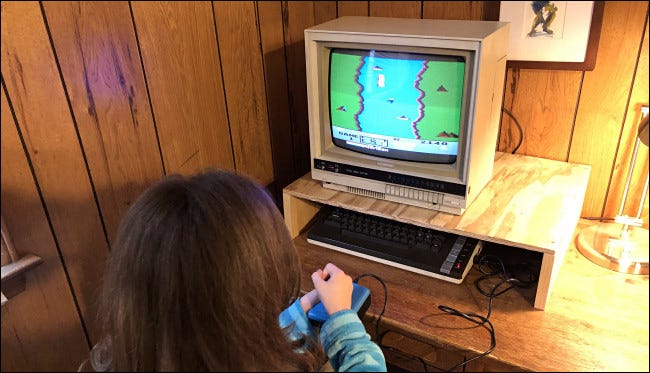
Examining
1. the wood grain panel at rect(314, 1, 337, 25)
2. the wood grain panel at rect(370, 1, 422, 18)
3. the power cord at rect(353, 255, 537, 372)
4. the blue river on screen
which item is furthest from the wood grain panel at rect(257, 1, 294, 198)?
the power cord at rect(353, 255, 537, 372)

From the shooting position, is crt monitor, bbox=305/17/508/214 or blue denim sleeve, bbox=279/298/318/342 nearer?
blue denim sleeve, bbox=279/298/318/342

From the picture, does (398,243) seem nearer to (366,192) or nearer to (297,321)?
(366,192)

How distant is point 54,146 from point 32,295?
0.96 feet

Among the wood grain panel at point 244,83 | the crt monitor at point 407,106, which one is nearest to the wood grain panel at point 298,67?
the wood grain panel at point 244,83

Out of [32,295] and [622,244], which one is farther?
[622,244]

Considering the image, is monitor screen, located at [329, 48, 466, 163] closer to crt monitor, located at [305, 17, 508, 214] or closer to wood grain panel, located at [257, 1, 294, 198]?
crt monitor, located at [305, 17, 508, 214]

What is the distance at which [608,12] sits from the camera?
1.14m

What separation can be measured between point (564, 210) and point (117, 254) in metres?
0.94

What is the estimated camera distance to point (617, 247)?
1107 millimetres

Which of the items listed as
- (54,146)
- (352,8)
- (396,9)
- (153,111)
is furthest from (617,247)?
(54,146)

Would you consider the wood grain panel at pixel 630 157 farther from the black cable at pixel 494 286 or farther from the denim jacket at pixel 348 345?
the denim jacket at pixel 348 345

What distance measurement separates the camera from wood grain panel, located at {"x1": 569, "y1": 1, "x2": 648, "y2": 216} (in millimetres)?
1133

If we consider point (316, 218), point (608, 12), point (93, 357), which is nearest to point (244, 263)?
point (93, 357)

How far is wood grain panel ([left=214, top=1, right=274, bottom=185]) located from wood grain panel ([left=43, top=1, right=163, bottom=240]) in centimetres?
26
